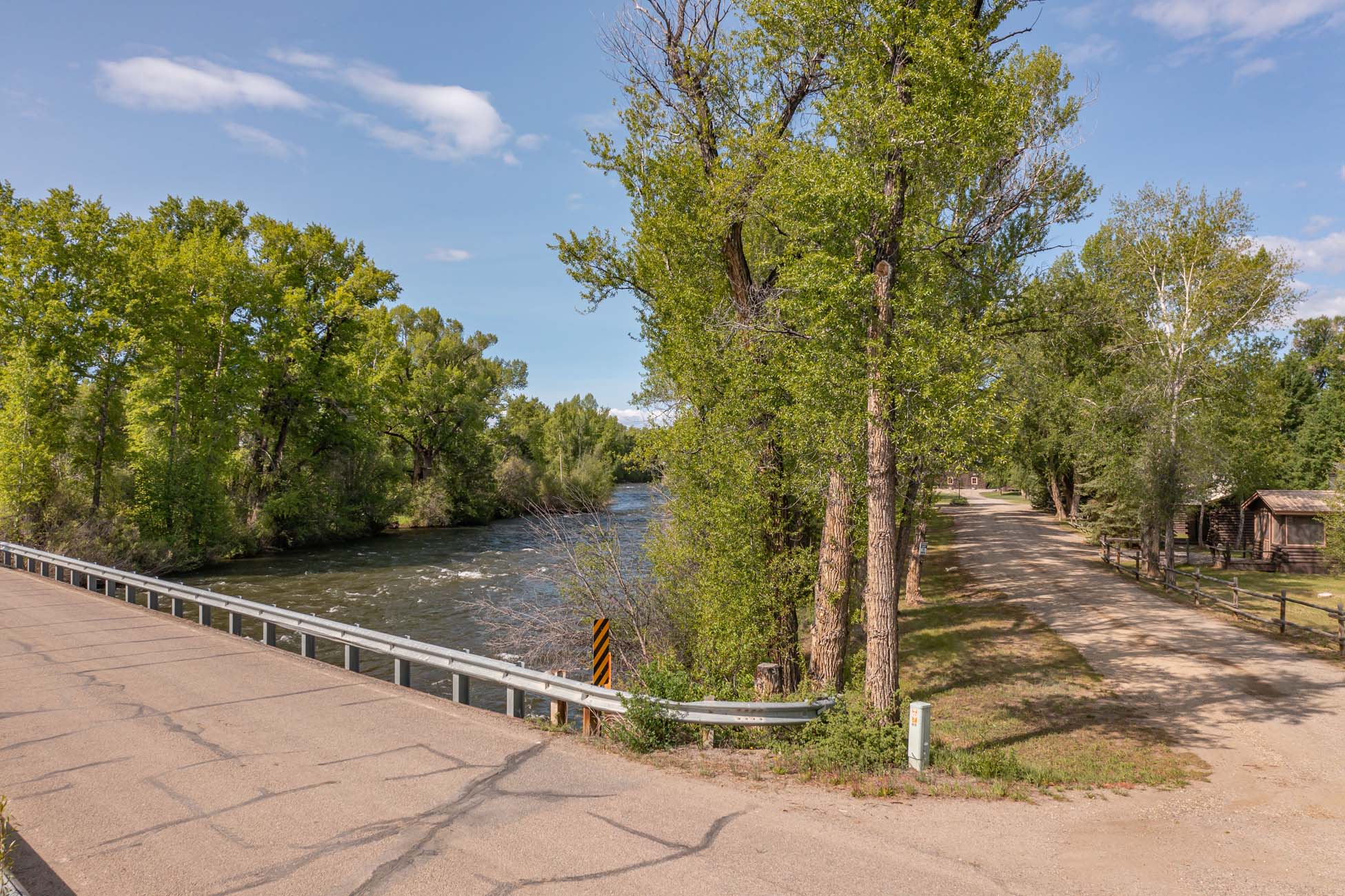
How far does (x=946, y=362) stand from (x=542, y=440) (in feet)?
222

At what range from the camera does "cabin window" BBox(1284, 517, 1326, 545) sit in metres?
32.9

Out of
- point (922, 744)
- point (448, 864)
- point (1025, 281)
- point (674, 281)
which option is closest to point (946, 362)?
point (922, 744)

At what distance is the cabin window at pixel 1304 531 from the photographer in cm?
3288

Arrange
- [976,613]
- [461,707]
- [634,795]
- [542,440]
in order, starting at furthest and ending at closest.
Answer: [542,440]
[976,613]
[461,707]
[634,795]

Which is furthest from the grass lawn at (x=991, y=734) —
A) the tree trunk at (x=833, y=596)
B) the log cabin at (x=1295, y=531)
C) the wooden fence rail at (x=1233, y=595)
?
the log cabin at (x=1295, y=531)

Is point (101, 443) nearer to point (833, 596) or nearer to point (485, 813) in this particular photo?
point (833, 596)

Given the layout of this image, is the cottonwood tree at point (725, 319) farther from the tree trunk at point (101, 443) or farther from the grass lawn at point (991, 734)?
the tree trunk at point (101, 443)

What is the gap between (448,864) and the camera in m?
5.43

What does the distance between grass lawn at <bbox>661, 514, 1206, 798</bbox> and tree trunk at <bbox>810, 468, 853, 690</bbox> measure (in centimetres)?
112

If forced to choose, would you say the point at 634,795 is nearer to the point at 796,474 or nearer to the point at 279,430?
the point at 796,474

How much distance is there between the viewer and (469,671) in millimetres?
9852

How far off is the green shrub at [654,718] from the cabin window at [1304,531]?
36386 mm

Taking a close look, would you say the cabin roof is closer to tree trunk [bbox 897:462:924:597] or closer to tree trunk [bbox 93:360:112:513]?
tree trunk [bbox 897:462:924:597]

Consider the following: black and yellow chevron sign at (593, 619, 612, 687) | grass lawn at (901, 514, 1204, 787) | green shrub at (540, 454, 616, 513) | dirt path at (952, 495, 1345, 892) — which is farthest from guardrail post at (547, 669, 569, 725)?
green shrub at (540, 454, 616, 513)
